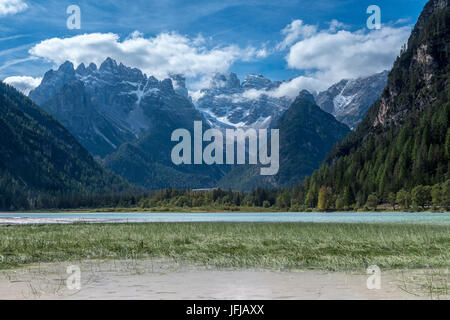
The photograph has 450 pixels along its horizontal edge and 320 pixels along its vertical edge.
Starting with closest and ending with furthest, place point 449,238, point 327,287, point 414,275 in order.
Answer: point 327,287 → point 414,275 → point 449,238

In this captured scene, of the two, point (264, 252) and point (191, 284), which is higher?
point (191, 284)

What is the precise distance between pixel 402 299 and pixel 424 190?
171 metres

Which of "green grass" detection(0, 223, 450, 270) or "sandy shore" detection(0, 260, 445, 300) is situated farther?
"green grass" detection(0, 223, 450, 270)

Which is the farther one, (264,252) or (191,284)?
(264,252)

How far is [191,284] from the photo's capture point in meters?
26.6

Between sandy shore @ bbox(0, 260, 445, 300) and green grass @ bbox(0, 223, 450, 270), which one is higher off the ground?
sandy shore @ bbox(0, 260, 445, 300)

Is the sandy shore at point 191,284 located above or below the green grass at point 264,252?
above

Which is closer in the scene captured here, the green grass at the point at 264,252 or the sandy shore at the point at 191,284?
the sandy shore at the point at 191,284

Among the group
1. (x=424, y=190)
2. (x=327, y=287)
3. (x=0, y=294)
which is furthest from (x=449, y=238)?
(x=424, y=190)

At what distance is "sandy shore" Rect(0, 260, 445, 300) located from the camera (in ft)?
75.8

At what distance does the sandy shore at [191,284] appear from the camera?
75.8 ft
